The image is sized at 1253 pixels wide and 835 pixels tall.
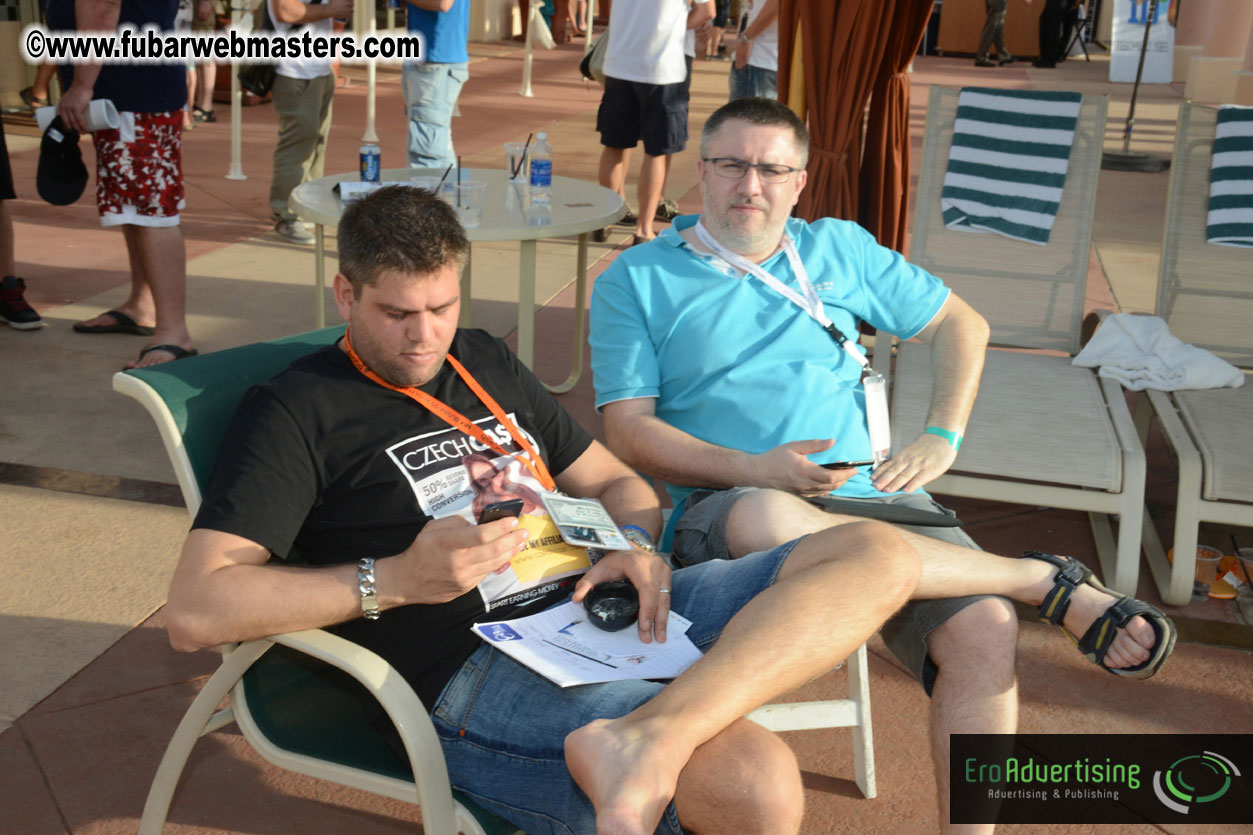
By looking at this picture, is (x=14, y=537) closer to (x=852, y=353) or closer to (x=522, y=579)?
(x=522, y=579)

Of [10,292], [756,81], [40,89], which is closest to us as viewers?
[10,292]

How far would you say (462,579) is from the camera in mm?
1911

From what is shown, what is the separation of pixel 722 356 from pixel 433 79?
3.57 metres

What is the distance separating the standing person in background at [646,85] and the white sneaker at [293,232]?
186 cm

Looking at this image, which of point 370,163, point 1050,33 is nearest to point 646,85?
point 370,163

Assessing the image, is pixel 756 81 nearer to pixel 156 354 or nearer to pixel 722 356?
pixel 156 354

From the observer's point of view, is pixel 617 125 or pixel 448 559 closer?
pixel 448 559

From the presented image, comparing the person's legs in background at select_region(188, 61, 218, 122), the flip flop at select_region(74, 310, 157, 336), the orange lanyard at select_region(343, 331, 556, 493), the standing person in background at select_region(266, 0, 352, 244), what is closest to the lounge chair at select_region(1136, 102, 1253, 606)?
the orange lanyard at select_region(343, 331, 556, 493)

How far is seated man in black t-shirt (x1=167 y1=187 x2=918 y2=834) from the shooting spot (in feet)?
5.74

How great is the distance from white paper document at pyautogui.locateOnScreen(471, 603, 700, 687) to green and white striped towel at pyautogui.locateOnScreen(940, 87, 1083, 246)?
301 centimetres

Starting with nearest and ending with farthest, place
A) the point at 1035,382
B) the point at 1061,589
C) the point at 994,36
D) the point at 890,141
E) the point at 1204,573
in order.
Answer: the point at 1061,589 < the point at 1204,573 < the point at 1035,382 < the point at 890,141 < the point at 994,36

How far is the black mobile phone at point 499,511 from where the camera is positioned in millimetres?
1914

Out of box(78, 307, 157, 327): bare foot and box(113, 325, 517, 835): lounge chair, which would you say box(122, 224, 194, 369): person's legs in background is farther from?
box(113, 325, 517, 835): lounge chair

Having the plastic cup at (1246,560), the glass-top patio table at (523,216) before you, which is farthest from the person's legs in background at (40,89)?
the plastic cup at (1246,560)
